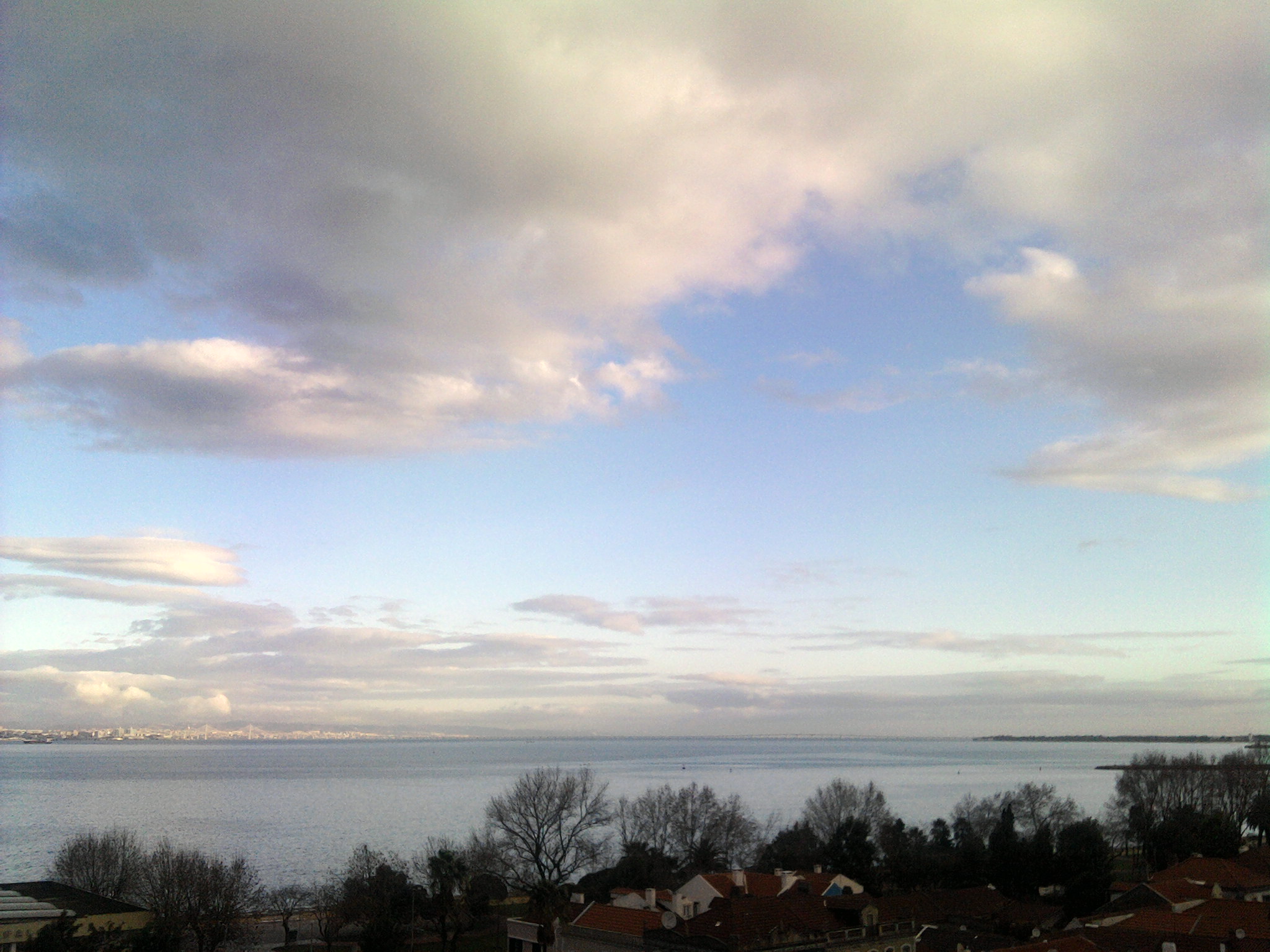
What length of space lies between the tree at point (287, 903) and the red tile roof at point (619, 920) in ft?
72.7

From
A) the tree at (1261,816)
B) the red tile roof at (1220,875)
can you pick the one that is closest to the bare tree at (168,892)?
the red tile roof at (1220,875)

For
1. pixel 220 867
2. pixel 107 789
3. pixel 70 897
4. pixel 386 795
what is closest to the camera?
pixel 70 897

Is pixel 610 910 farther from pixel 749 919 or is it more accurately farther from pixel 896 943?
pixel 896 943

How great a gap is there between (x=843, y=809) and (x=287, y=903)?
49372 mm

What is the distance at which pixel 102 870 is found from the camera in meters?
57.8

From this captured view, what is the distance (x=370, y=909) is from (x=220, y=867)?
8530 mm

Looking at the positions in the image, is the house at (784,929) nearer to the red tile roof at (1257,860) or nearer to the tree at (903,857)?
the tree at (903,857)

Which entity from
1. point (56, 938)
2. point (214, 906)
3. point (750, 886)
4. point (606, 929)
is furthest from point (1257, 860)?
point (56, 938)

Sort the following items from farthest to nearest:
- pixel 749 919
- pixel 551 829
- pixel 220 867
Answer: pixel 551 829, pixel 220 867, pixel 749 919

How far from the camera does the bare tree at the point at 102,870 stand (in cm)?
5656

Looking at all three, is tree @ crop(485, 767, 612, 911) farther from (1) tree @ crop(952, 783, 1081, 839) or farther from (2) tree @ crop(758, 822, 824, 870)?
(1) tree @ crop(952, 783, 1081, 839)

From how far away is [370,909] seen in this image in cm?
5125

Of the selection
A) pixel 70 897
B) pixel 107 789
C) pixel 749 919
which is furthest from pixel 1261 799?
pixel 107 789

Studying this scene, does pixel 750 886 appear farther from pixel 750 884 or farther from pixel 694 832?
pixel 694 832
